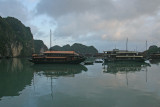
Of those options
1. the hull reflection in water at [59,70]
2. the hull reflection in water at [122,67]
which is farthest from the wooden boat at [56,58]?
the hull reflection in water at [122,67]

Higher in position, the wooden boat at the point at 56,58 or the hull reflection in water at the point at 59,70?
the wooden boat at the point at 56,58

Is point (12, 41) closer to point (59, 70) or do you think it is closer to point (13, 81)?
point (59, 70)

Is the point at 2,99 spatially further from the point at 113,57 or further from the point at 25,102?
the point at 113,57

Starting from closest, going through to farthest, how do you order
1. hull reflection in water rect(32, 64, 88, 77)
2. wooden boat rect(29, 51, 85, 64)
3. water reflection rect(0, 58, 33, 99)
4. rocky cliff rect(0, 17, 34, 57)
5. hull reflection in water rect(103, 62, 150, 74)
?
1. water reflection rect(0, 58, 33, 99)
2. hull reflection in water rect(32, 64, 88, 77)
3. hull reflection in water rect(103, 62, 150, 74)
4. wooden boat rect(29, 51, 85, 64)
5. rocky cliff rect(0, 17, 34, 57)

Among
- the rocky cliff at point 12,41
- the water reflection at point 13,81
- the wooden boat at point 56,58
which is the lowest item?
the water reflection at point 13,81

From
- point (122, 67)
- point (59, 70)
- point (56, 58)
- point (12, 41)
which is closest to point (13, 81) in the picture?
point (59, 70)

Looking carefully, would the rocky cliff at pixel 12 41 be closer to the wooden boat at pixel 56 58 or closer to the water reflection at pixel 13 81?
the wooden boat at pixel 56 58

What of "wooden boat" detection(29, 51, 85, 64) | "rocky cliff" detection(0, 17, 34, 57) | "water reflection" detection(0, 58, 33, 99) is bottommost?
"water reflection" detection(0, 58, 33, 99)

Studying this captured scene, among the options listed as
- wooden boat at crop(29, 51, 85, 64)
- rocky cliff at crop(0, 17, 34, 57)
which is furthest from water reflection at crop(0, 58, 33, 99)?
rocky cliff at crop(0, 17, 34, 57)

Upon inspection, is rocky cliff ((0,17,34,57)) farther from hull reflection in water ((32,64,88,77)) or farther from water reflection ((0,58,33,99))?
water reflection ((0,58,33,99))

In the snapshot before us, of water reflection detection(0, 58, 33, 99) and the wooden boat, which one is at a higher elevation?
the wooden boat

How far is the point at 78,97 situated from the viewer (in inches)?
466

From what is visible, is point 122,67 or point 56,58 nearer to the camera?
point 122,67

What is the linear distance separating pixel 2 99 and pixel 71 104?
523 cm
